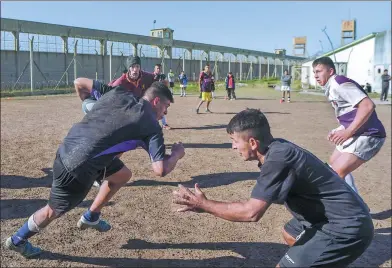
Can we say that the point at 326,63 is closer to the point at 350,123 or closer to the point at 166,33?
the point at 350,123

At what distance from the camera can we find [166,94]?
150 inches

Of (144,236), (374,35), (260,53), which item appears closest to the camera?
(144,236)

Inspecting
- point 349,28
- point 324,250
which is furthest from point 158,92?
point 349,28


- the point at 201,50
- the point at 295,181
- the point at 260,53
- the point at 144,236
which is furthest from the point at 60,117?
the point at 260,53

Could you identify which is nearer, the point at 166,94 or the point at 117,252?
the point at 166,94

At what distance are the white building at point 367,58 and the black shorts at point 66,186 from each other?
107 ft

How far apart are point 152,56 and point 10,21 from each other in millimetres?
18689

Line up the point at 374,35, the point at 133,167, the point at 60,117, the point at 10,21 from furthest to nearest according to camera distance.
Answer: the point at 374,35 → the point at 10,21 → the point at 60,117 → the point at 133,167

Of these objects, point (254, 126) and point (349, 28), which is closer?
point (254, 126)

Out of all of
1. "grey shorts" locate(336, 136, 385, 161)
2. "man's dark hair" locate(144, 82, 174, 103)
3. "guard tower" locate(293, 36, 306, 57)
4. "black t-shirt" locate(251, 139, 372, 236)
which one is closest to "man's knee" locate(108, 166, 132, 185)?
"man's dark hair" locate(144, 82, 174, 103)

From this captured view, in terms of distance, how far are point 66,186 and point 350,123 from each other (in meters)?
3.28

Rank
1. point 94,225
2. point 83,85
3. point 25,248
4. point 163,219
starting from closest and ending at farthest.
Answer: point 25,248 < point 83,85 < point 94,225 < point 163,219

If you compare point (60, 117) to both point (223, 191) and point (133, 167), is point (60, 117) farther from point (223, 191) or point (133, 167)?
point (223, 191)

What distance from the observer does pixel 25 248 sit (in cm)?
404
